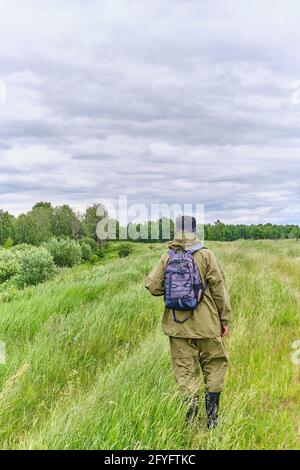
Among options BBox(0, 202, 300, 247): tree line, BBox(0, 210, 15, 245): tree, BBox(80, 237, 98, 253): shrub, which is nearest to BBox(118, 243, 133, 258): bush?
BBox(0, 202, 300, 247): tree line

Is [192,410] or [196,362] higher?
[196,362]

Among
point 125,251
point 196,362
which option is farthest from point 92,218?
point 196,362

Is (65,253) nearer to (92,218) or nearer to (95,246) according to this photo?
(95,246)

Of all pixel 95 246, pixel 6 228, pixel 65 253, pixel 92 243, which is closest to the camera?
pixel 65 253

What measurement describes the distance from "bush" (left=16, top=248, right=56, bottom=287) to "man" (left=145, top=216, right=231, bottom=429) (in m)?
37.4

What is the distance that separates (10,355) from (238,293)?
6085 mm

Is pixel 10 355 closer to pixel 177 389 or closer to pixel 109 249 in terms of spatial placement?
pixel 177 389

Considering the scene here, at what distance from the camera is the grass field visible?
3.93m

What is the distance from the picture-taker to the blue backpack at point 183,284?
455cm

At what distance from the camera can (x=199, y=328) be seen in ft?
15.2

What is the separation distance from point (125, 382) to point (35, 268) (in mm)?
38617

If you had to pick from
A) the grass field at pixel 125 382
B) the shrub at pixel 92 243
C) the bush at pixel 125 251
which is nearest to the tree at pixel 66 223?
the shrub at pixel 92 243

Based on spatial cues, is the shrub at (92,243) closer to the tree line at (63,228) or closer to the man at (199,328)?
the tree line at (63,228)

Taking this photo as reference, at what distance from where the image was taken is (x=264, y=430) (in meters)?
4.32
